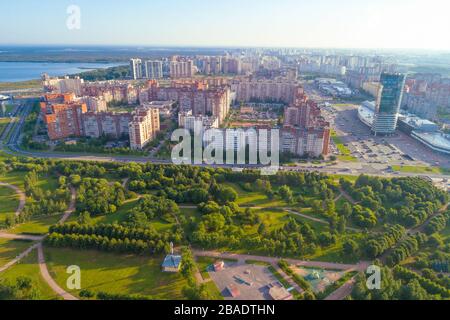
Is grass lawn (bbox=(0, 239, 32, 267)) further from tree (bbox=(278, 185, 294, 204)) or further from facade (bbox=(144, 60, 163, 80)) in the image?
facade (bbox=(144, 60, 163, 80))

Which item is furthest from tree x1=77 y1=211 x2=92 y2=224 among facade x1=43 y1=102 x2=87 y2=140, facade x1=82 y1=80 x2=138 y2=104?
facade x1=82 y1=80 x2=138 y2=104

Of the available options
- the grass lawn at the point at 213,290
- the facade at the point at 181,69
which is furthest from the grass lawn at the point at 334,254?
the facade at the point at 181,69

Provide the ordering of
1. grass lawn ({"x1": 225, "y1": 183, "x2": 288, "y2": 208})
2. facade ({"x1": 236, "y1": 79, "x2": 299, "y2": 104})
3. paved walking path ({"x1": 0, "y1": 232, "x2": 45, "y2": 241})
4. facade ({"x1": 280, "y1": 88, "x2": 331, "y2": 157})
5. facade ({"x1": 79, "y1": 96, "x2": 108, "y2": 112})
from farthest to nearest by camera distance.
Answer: facade ({"x1": 236, "y1": 79, "x2": 299, "y2": 104})
facade ({"x1": 79, "y1": 96, "x2": 108, "y2": 112})
facade ({"x1": 280, "y1": 88, "x2": 331, "y2": 157})
grass lawn ({"x1": 225, "y1": 183, "x2": 288, "y2": 208})
paved walking path ({"x1": 0, "y1": 232, "x2": 45, "y2": 241})

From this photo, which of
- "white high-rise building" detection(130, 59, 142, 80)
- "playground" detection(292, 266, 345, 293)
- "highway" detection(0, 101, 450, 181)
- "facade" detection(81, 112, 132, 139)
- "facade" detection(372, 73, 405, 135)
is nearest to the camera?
"playground" detection(292, 266, 345, 293)

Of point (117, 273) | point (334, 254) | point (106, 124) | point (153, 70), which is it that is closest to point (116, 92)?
point (106, 124)

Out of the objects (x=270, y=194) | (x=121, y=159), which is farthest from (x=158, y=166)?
(x=270, y=194)
